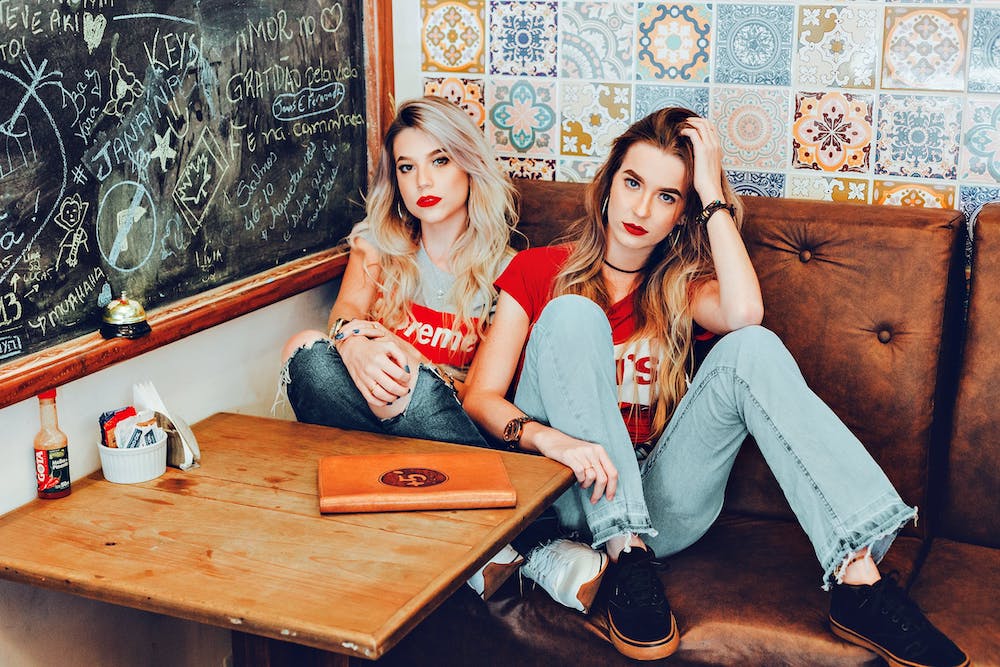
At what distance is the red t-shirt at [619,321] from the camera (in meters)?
1.94

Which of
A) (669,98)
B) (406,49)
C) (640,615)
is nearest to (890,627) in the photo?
(640,615)

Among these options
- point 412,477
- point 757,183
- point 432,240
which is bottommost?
point 412,477

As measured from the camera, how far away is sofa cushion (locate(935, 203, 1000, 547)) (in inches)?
74.4

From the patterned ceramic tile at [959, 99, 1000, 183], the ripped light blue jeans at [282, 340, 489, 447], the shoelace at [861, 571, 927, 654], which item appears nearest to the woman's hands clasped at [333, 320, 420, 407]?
the ripped light blue jeans at [282, 340, 489, 447]

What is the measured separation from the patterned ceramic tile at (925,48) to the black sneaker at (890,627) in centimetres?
99

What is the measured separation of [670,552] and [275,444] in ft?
2.24

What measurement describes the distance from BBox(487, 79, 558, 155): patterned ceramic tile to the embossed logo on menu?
1.02m

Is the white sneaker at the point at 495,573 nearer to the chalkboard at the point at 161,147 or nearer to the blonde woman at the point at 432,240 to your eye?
the blonde woman at the point at 432,240

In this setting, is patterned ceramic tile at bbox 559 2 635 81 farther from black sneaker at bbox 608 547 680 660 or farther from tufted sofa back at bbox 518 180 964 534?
black sneaker at bbox 608 547 680 660

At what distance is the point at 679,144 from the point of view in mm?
1929

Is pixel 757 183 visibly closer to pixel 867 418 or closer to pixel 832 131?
pixel 832 131

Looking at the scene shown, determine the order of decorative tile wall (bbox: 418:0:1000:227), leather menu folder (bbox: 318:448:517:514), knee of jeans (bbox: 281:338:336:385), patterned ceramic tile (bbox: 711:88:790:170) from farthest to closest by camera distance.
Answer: patterned ceramic tile (bbox: 711:88:790:170), decorative tile wall (bbox: 418:0:1000:227), knee of jeans (bbox: 281:338:336:385), leather menu folder (bbox: 318:448:517:514)

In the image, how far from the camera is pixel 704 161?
75.3 inches

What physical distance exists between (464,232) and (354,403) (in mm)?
498
